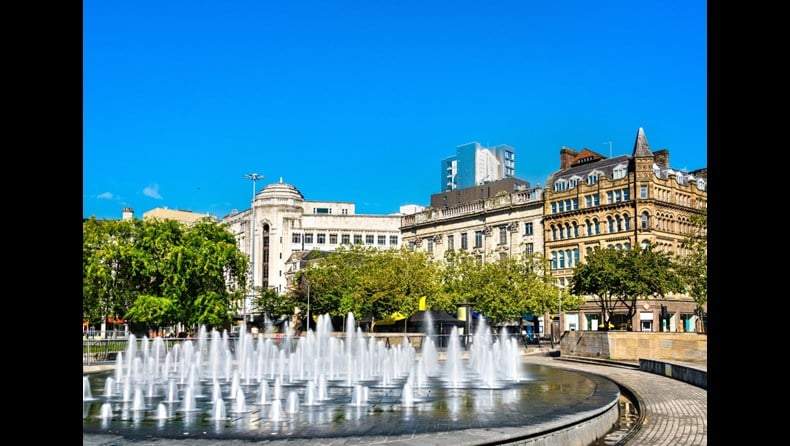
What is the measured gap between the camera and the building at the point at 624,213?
62406 millimetres

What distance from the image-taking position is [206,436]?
11602 mm

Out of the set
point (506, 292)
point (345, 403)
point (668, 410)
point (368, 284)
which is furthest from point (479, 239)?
point (345, 403)

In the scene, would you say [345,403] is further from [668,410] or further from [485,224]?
[485,224]

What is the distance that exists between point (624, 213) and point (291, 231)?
53.6 m

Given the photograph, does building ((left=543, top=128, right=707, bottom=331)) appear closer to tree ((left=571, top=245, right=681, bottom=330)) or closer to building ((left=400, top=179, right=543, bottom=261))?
building ((left=400, top=179, right=543, bottom=261))

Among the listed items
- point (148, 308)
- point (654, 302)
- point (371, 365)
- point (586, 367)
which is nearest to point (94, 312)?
point (148, 308)

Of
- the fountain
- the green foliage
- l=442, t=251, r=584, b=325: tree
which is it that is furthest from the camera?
l=442, t=251, r=584, b=325: tree

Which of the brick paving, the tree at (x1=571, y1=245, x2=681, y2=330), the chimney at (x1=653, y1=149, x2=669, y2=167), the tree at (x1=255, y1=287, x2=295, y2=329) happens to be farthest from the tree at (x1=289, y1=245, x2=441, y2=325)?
the brick paving

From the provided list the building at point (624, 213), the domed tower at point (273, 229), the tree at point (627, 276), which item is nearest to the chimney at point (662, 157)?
the building at point (624, 213)

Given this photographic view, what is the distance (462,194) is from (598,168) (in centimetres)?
2442

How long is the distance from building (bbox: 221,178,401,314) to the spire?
145ft

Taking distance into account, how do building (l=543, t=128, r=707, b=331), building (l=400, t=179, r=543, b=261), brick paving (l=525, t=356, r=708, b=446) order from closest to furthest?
brick paving (l=525, t=356, r=708, b=446), building (l=543, t=128, r=707, b=331), building (l=400, t=179, r=543, b=261)

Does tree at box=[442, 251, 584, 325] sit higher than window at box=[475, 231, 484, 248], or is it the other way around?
window at box=[475, 231, 484, 248]

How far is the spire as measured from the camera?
208 ft
